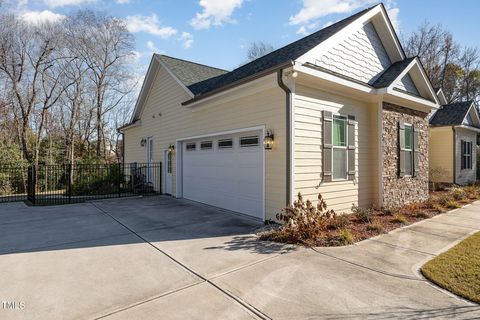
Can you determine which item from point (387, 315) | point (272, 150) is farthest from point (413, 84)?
point (387, 315)

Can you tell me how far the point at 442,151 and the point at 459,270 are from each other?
1319cm

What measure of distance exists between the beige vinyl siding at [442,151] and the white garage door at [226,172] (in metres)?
11.8

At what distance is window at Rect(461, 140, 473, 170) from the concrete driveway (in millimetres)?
10767

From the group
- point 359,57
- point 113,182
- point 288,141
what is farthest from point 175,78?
point 359,57

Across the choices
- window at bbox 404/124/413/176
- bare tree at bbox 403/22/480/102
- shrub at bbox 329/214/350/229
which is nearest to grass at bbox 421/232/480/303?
shrub at bbox 329/214/350/229

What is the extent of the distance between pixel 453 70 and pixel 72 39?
29.9 metres

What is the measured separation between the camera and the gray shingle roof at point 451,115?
14.2 metres

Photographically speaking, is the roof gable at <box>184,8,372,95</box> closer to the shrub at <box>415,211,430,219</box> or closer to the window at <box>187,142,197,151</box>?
the window at <box>187,142,197,151</box>

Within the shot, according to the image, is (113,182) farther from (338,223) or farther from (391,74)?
(391,74)

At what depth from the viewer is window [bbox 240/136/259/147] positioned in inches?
293

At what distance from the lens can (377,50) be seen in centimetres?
880

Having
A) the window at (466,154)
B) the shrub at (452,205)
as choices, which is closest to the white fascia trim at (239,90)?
the shrub at (452,205)

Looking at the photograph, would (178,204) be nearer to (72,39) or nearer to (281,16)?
(281,16)

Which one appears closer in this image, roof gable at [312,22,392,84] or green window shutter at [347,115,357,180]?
roof gable at [312,22,392,84]
